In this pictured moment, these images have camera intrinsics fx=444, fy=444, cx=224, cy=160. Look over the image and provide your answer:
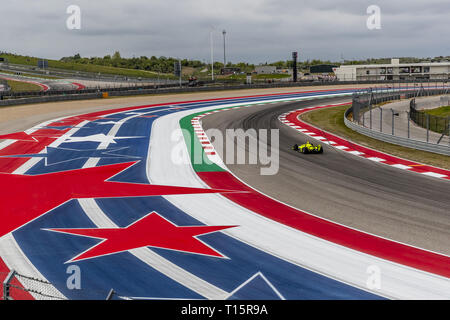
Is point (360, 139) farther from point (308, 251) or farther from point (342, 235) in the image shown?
point (308, 251)

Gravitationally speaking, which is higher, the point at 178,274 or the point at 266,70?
the point at 266,70

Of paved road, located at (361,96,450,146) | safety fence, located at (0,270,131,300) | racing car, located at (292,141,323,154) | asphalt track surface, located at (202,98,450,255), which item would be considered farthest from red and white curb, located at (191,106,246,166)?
safety fence, located at (0,270,131,300)

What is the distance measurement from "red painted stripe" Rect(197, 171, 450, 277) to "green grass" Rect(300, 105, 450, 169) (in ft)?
26.6

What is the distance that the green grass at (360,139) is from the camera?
725 inches

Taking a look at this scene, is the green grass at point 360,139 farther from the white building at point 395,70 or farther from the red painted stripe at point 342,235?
the white building at point 395,70

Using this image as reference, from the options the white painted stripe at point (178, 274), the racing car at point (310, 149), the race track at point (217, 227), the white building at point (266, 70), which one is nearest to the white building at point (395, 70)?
the white building at point (266, 70)

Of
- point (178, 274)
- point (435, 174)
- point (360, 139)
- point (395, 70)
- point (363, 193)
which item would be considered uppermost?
point (395, 70)

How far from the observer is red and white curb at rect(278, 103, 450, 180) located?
53.9ft

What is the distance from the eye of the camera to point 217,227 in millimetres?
11125

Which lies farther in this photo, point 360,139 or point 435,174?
point 360,139

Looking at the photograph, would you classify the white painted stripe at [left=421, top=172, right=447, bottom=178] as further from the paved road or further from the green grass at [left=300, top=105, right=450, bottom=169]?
the paved road

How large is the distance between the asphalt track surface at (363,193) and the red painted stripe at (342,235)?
13.1 inches

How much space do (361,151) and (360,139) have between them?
3473mm

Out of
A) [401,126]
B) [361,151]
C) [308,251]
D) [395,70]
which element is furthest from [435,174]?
[395,70]
